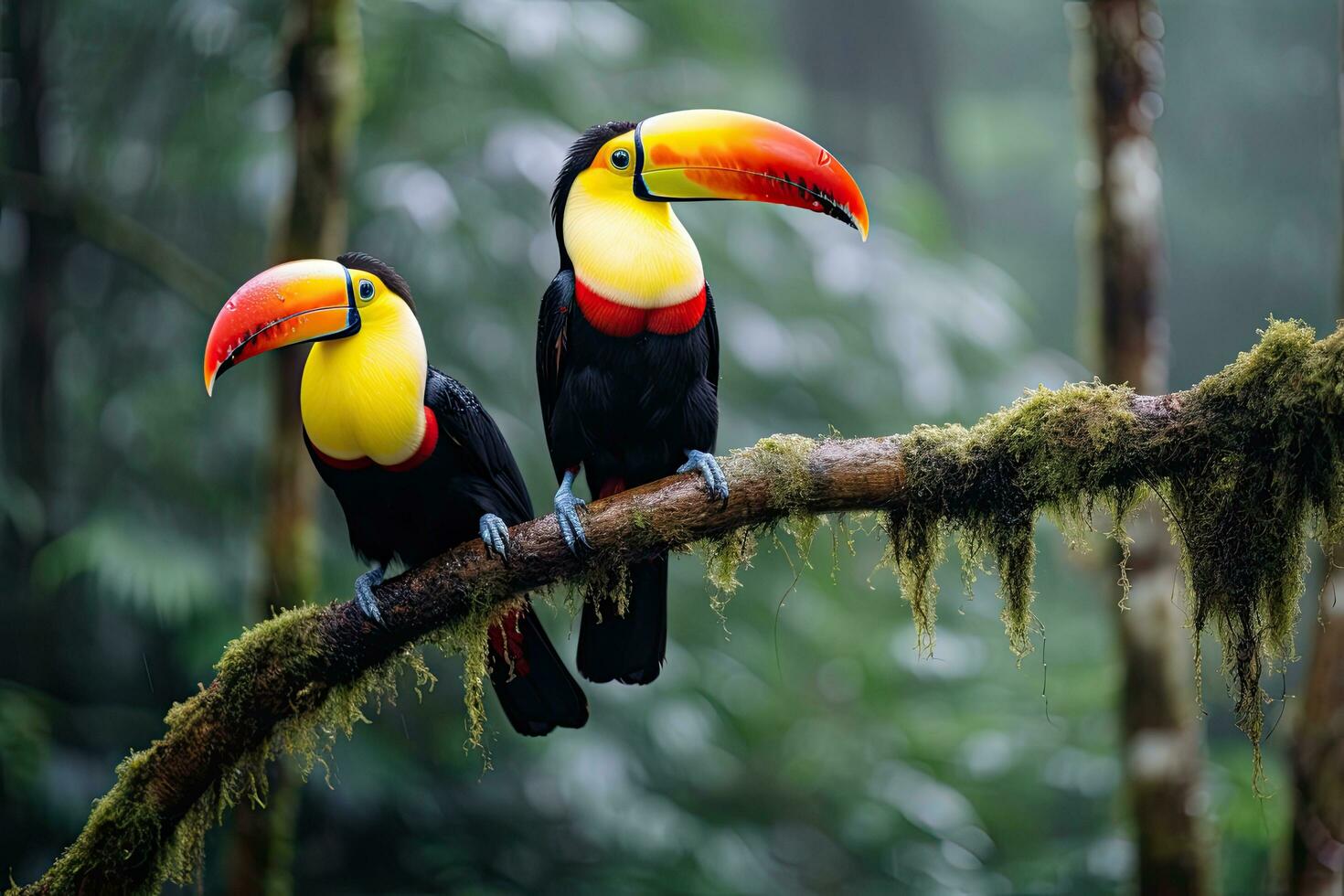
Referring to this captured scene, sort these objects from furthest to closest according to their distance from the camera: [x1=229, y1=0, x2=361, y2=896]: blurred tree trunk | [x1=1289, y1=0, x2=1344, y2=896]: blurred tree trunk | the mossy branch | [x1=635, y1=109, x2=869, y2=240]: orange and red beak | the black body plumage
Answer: [x1=229, y1=0, x2=361, y2=896]: blurred tree trunk, [x1=1289, y1=0, x2=1344, y2=896]: blurred tree trunk, the black body plumage, [x1=635, y1=109, x2=869, y2=240]: orange and red beak, the mossy branch

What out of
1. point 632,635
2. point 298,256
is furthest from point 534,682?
point 298,256

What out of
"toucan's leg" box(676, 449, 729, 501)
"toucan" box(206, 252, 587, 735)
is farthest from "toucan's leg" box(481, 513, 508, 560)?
"toucan's leg" box(676, 449, 729, 501)

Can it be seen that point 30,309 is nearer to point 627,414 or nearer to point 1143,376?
point 627,414

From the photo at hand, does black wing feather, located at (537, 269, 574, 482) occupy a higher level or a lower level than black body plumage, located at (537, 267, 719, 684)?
higher

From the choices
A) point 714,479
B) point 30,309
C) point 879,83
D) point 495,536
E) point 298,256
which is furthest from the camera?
point 879,83

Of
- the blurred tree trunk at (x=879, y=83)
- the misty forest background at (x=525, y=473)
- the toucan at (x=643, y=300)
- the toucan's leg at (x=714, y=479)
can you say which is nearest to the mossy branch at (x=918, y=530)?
the toucan's leg at (x=714, y=479)

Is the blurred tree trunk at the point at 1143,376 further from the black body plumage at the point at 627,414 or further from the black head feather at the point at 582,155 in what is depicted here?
the black head feather at the point at 582,155

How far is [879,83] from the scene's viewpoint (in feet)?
43.4

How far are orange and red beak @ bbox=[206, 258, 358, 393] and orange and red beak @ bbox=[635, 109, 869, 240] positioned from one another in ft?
2.57

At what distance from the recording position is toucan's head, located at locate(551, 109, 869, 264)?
308 cm

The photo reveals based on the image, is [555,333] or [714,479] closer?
[714,479]

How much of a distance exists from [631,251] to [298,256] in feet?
6.67

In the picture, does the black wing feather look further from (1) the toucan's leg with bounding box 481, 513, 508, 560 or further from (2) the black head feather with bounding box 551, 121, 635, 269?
(1) the toucan's leg with bounding box 481, 513, 508, 560

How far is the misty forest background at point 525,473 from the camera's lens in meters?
6.79
